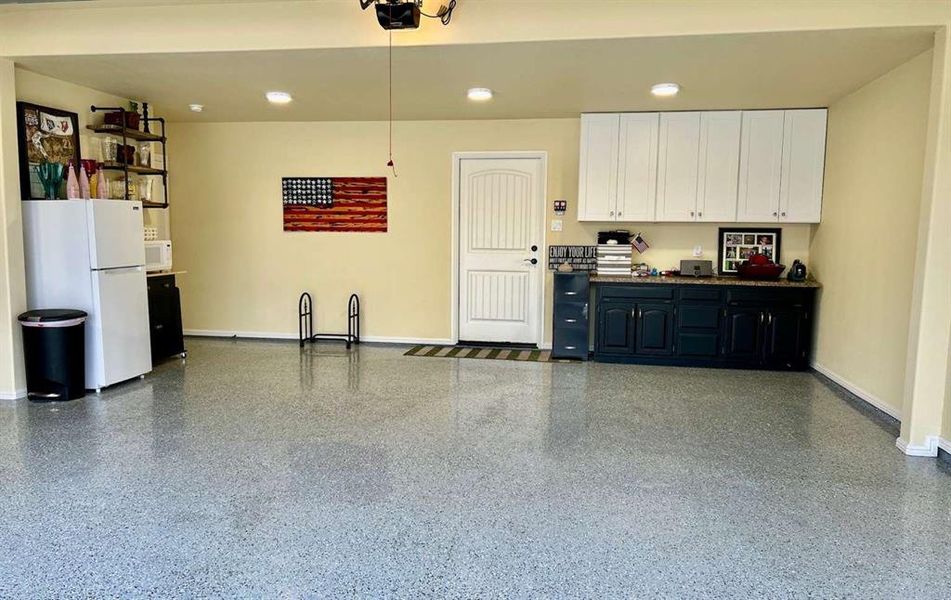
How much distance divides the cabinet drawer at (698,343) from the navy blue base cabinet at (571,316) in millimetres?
884

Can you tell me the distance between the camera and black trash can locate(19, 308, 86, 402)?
435 centimetres

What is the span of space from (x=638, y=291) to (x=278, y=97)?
12.1 feet

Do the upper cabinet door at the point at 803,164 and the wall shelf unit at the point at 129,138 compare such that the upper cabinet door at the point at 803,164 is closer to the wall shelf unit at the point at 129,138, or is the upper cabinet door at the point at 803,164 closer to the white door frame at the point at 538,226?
the white door frame at the point at 538,226

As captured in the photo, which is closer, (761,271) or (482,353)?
(761,271)

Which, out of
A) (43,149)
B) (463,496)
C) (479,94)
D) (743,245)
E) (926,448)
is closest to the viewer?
(463,496)

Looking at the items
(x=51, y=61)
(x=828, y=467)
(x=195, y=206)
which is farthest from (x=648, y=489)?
(x=195, y=206)

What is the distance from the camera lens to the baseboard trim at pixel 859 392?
4.19m

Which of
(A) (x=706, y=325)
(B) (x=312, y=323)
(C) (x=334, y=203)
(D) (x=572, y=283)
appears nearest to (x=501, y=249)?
(D) (x=572, y=283)

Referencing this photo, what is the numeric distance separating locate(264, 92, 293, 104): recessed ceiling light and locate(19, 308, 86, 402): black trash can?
2.31m

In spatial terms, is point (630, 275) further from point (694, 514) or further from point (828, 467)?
point (694, 514)

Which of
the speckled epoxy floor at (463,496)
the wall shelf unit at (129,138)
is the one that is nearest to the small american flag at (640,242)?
the speckled epoxy floor at (463,496)

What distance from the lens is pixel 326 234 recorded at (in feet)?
22.3

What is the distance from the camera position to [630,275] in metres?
6.05

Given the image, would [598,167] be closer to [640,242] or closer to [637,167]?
[637,167]
